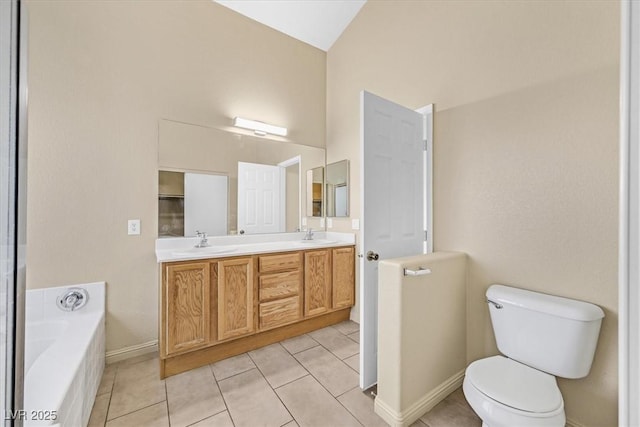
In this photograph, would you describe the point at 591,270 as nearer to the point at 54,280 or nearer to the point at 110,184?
the point at 110,184

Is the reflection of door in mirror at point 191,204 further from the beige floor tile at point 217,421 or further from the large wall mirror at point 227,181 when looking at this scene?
the beige floor tile at point 217,421

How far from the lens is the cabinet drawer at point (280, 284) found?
2246 mm

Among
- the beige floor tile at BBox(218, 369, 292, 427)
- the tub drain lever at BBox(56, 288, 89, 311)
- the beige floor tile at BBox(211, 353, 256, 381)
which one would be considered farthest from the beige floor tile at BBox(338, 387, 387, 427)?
the tub drain lever at BBox(56, 288, 89, 311)

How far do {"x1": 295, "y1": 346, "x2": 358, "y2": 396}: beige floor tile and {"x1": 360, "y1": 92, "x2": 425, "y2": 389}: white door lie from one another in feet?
0.54

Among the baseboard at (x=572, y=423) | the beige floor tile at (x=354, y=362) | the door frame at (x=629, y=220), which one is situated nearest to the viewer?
the door frame at (x=629, y=220)

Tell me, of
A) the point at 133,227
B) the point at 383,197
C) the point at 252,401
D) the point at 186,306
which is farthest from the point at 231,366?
the point at 383,197

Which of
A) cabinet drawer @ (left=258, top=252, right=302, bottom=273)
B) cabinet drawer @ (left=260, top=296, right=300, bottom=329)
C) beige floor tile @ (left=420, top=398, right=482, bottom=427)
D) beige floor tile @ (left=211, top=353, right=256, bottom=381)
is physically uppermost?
cabinet drawer @ (left=258, top=252, right=302, bottom=273)

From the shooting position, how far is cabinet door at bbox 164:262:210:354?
1.84m

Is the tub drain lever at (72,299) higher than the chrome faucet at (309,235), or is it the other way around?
the chrome faucet at (309,235)

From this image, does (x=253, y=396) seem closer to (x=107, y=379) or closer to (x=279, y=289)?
(x=279, y=289)

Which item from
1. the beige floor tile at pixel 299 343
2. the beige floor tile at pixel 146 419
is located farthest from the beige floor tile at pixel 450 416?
the beige floor tile at pixel 146 419

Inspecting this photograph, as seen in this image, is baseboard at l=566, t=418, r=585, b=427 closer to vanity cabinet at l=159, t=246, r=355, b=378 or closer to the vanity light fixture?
vanity cabinet at l=159, t=246, r=355, b=378

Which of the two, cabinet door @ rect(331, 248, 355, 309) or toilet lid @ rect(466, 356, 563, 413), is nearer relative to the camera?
toilet lid @ rect(466, 356, 563, 413)

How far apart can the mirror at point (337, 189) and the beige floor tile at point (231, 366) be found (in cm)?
165
